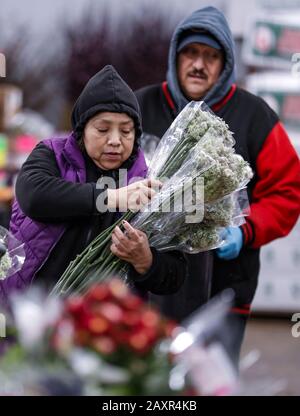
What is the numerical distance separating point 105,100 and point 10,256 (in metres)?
0.52

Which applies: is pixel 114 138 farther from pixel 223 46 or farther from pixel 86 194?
pixel 223 46

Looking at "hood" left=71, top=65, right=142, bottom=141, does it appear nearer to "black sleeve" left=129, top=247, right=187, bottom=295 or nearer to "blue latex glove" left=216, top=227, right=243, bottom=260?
"black sleeve" left=129, top=247, right=187, bottom=295

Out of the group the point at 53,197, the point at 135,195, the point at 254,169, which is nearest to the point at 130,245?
the point at 135,195

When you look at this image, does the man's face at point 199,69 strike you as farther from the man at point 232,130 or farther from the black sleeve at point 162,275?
the black sleeve at point 162,275

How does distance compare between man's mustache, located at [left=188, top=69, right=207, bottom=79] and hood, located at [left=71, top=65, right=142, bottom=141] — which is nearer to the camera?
hood, located at [left=71, top=65, right=142, bottom=141]

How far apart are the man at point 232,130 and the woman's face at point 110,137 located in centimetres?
85

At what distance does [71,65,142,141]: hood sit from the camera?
2857 millimetres

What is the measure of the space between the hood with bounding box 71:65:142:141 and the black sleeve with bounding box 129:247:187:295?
14.9 inches

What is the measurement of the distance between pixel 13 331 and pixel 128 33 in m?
14.5

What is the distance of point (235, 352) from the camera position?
141 inches

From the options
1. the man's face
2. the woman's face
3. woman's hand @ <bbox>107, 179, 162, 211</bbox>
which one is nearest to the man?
the man's face

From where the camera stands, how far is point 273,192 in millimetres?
3816

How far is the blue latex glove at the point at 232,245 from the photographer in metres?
3.66

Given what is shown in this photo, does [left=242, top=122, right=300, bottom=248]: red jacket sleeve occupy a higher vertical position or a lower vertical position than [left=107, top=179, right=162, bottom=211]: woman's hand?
lower
